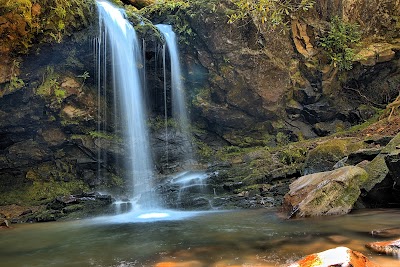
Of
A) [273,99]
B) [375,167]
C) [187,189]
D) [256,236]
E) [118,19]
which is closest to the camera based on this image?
[256,236]

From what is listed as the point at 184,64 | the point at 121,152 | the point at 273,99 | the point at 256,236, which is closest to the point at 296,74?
the point at 273,99

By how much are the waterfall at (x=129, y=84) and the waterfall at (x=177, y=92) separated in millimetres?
1386

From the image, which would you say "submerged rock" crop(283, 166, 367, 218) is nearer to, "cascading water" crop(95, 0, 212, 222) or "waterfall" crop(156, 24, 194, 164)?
"cascading water" crop(95, 0, 212, 222)

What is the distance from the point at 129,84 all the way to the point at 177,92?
2.23m

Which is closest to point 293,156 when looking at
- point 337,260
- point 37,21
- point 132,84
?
point 132,84

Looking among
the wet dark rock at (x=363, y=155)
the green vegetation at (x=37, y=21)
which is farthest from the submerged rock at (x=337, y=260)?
the green vegetation at (x=37, y=21)

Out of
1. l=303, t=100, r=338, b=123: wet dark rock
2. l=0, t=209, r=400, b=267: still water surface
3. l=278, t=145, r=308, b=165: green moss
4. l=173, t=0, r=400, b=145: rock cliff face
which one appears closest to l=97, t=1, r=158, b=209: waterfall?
l=173, t=0, r=400, b=145: rock cliff face

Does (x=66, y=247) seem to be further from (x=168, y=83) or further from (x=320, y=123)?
(x=320, y=123)

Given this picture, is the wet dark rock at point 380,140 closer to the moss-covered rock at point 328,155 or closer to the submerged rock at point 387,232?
the moss-covered rock at point 328,155

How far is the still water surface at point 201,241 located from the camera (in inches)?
175

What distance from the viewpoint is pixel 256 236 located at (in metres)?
5.54

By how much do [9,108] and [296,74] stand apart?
38.3 ft

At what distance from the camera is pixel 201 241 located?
5.49 m

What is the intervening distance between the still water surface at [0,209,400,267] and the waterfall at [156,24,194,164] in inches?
272
